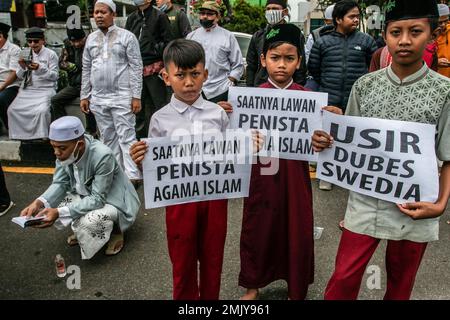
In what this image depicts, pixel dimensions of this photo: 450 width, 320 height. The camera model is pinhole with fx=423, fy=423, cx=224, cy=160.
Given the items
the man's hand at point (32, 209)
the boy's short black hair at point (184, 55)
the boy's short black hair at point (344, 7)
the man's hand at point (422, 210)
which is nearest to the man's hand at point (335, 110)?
the man's hand at point (422, 210)

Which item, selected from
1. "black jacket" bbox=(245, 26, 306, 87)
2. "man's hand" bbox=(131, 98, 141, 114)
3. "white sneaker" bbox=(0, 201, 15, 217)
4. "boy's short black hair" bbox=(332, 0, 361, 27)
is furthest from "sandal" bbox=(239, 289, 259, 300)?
"boy's short black hair" bbox=(332, 0, 361, 27)

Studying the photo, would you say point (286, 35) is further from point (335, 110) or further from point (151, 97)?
point (151, 97)

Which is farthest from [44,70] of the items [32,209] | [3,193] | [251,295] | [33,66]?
[251,295]

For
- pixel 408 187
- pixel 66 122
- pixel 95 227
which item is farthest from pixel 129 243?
pixel 408 187

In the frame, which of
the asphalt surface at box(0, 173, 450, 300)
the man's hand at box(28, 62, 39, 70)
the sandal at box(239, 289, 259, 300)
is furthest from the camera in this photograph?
the man's hand at box(28, 62, 39, 70)

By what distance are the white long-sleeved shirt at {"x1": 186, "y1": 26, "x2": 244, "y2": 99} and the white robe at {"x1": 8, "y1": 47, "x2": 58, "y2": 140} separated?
6.53ft

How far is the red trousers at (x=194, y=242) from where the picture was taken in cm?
227

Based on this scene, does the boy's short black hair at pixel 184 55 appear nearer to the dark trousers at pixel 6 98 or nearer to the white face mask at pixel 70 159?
the white face mask at pixel 70 159

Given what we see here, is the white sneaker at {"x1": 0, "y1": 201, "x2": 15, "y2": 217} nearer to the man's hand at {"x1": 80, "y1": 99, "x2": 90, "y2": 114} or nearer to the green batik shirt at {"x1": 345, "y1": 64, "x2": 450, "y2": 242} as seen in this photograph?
the man's hand at {"x1": 80, "y1": 99, "x2": 90, "y2": 114}

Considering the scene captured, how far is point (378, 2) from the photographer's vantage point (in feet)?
38.1

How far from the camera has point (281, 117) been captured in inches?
95.1

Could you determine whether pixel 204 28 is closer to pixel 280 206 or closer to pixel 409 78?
pixel 280 206

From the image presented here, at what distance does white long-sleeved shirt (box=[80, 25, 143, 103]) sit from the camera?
4.33 m

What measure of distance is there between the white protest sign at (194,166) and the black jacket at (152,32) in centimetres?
328
